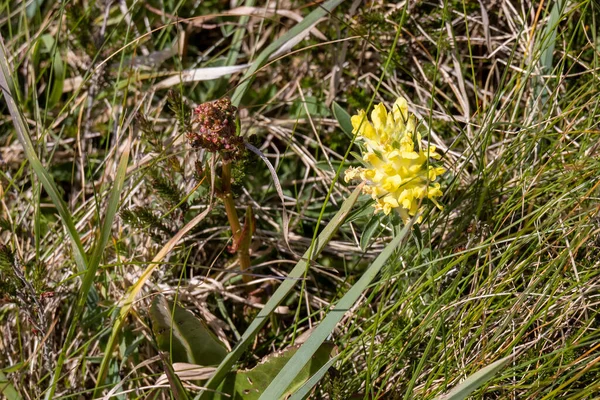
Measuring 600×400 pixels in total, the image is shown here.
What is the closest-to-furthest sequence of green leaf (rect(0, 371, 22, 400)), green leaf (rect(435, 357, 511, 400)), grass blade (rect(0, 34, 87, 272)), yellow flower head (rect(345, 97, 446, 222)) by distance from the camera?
green leaf (rect(435, 357, 511, 400))
yellow flower head (rect(345, 97, 446, 222))
grass blade (rect(0, 34, 87, 272))
green leaf (rect(0, 371, 22, 400))

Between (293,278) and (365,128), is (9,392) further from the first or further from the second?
(365,128)

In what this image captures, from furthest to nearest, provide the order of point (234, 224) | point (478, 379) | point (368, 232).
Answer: point (234, 224) → point (368, 232) → point (478, 379)

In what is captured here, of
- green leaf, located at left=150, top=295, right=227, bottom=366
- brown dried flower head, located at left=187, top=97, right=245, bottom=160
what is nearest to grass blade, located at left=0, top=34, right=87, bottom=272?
green leaf, located at left=150, top=295, right=227, bottom=366

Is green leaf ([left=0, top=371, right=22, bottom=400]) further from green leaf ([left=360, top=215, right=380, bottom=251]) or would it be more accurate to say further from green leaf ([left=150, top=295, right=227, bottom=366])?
green leaf ([left=360, top=215, right=380, bottom=251])

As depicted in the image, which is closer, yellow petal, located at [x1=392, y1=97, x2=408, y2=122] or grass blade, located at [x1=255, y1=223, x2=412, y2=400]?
grass blade, located at [x1=255, y1=223, x2=412, y2=400]

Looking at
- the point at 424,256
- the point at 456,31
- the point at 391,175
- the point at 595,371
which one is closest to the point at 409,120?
the point at 391,175

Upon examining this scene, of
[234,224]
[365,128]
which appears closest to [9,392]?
[234,224]
